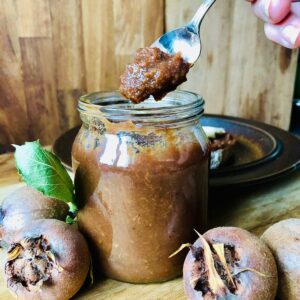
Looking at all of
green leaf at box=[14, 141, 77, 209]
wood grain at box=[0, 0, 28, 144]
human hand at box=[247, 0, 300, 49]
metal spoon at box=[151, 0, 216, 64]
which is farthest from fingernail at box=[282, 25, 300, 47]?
wood grain at box=[0, 0, 28, 144]

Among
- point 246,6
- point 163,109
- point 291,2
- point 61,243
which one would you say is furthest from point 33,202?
point 246,6

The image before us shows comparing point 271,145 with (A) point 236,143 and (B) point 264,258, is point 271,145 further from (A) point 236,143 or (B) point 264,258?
(B) point 264,258

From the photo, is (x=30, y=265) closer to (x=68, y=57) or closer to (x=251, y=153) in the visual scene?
(x=251, y=153)

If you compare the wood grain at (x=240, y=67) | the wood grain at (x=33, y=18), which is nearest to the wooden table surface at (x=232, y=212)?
the wood grain at (x=33, y=18)

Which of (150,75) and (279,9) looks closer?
(150,75)

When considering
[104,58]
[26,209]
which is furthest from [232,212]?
[104,58]

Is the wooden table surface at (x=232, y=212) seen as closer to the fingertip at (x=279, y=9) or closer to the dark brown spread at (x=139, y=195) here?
the dark brown spread at (x=139, y=195)
